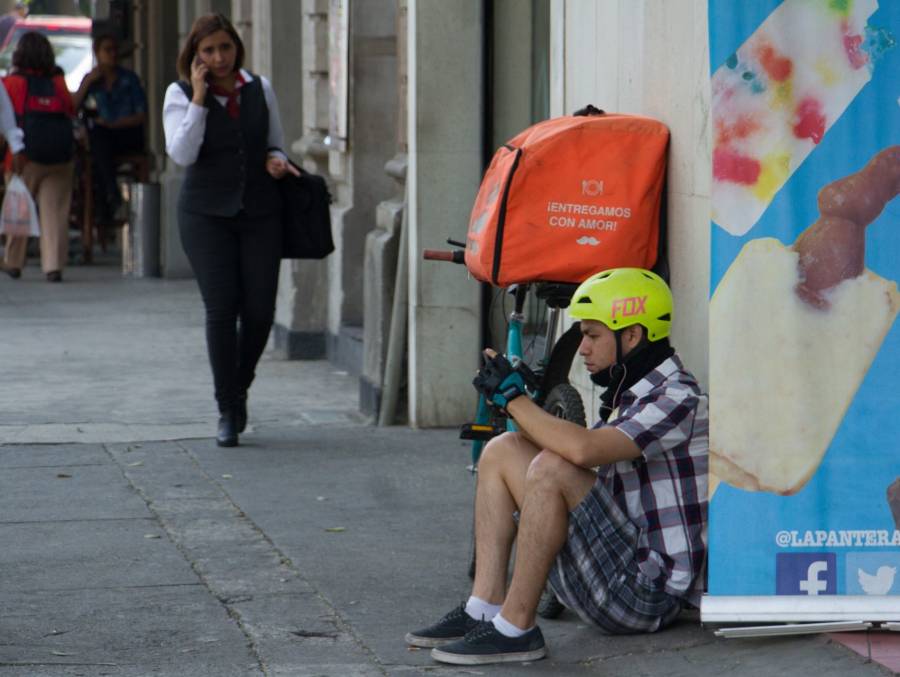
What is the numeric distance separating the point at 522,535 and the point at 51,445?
14.1 ft

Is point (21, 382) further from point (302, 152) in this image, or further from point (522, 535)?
point (522, 535)

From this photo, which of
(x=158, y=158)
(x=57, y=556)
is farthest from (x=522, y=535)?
(x=158, y=158)

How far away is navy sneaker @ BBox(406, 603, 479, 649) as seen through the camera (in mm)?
5266

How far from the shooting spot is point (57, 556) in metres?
6.45

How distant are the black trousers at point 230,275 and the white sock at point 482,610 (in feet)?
11.5

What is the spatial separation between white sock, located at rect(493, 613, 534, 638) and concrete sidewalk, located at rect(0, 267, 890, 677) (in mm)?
99

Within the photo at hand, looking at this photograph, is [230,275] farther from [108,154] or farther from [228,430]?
[108,154]

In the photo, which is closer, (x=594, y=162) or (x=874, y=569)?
(x=874, y=569)

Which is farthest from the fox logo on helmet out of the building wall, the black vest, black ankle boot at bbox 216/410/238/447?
black ankle boot at bbox 216/410/238/447

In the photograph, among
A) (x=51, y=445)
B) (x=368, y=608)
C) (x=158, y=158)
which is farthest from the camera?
(x=158, y=158)

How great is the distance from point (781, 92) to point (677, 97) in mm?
1388

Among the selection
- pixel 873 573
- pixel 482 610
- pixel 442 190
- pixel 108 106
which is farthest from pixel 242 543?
pixel 108 106

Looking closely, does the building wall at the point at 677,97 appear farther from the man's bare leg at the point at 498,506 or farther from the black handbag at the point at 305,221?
the black handbag at the point at 305,221

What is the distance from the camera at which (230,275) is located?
8.48m
